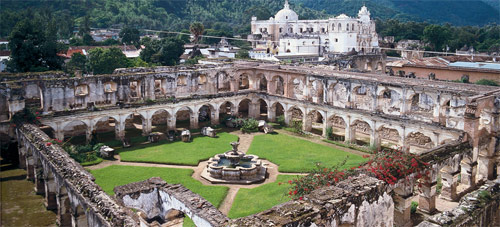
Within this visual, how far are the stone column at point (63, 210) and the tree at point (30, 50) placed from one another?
83.5 ft

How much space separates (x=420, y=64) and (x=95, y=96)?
34260 millimetres

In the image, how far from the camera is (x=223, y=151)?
29250 mm

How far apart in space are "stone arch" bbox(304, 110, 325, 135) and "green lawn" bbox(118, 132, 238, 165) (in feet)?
19.4

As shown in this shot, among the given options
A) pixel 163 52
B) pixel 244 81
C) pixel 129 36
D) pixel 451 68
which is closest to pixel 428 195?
pixel 244 81

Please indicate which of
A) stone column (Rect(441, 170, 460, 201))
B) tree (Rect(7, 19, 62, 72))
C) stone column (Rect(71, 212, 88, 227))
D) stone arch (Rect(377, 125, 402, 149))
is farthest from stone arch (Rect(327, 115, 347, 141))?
tree (Rect(7, 19, 62, 72))

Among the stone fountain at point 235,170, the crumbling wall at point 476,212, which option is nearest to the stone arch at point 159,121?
the stone fountain at point 235,170

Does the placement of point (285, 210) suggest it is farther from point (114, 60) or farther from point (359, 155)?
point (114, 60)

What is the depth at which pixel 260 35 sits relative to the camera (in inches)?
3410

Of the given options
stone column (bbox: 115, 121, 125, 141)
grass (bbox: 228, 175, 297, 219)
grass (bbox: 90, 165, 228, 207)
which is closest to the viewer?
grass (bbox: 228, 175, 297, 219)

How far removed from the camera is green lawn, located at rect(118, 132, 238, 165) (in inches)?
1083

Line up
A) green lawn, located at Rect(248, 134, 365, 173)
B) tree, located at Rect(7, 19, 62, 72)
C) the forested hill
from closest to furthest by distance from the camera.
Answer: green lawn, located at Rect(248, 134, 365, 173)
tree, located at Rect(7, 19, 62, 72)
the forested hill

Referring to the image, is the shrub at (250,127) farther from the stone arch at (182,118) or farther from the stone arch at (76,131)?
the stone arch at (76,131)

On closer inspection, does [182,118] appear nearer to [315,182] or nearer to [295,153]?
[295,153]

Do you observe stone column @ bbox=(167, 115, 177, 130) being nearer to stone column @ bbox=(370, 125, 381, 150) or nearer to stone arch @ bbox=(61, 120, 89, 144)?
stone arch @ bbox=(61, 120, 89, 144)
